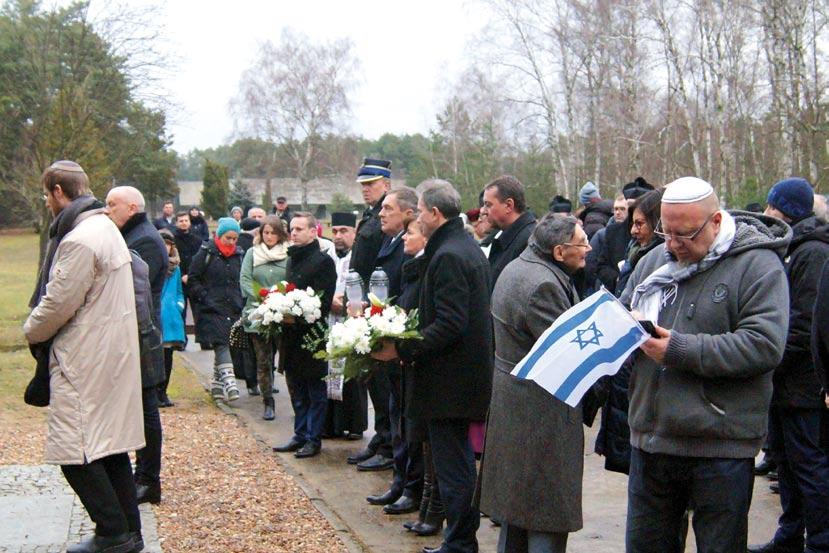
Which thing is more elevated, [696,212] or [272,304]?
[696,212]

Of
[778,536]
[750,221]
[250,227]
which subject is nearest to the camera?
[750,221]

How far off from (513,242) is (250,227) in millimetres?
9246

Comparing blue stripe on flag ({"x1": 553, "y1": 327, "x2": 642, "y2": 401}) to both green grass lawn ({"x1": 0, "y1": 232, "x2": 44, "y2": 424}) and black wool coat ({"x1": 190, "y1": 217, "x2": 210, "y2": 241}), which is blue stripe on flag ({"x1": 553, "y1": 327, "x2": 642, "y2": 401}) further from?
black wool coat ({"x1": 190, "y1": 217, "x2": 210, "y2": 241})

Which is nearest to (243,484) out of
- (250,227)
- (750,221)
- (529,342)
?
(529,342)

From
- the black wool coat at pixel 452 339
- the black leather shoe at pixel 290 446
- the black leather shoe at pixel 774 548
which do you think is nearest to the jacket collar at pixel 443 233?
the black wool coat at pixel 452 339

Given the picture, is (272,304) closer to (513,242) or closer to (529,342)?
(513,242)

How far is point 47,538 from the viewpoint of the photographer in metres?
6.26

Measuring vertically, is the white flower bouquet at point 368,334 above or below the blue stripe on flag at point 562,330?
below

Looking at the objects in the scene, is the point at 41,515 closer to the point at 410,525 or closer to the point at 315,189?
the point at 410,525

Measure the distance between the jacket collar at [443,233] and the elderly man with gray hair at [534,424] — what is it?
0.93 m

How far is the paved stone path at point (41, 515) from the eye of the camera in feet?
20.2

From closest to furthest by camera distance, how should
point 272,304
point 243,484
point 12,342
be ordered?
point 243,484, point 272,304, point 12,342

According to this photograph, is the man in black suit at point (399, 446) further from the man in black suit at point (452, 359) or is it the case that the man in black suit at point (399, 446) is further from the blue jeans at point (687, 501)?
the blue jeans at point (687, 501)

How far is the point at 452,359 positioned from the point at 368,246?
2715 millimetres
